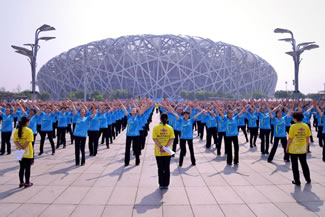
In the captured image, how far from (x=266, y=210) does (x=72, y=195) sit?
11.0 feet

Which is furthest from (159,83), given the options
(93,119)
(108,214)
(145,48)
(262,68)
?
(108,214)

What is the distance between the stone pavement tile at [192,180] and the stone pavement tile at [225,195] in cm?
37

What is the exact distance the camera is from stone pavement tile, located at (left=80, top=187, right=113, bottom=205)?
399 centimetres

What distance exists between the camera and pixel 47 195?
4.30 m

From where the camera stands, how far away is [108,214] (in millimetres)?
3551

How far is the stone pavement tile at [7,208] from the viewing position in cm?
360

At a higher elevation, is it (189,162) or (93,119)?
(93,119)

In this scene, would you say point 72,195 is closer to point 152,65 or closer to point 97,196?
point 97,196

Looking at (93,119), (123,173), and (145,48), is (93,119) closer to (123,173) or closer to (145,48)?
(123,173)

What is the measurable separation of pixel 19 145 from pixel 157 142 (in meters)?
2.69

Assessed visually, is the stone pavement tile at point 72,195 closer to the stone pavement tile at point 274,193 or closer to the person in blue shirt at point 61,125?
the stone pavement tile at point 274,193

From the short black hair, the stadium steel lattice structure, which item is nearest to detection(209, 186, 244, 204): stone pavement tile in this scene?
the short black hair

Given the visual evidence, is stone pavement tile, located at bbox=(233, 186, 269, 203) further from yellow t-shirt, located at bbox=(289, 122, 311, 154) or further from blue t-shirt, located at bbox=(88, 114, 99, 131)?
blue t-shirt, located at bbox=(88, 114, 99, 131)

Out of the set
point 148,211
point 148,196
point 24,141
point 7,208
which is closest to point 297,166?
point 148,196
